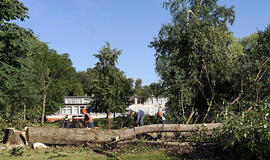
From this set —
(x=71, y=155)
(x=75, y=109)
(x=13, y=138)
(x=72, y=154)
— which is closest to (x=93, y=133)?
(x=72, y=154)

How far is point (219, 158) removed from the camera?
7496 mm

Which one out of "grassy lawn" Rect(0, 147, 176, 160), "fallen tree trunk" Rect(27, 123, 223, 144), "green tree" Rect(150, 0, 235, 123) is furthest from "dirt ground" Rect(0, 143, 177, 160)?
"green tree" Rect(150, 0, 235, 123)

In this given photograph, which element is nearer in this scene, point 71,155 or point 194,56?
point 71,155

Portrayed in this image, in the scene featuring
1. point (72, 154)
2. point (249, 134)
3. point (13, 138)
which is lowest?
point (72, 154)

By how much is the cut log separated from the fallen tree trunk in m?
Answer: 0.66

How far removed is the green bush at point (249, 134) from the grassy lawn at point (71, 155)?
5.90ft

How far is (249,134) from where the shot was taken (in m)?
6.61

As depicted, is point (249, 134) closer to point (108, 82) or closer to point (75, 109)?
point (108, 82)

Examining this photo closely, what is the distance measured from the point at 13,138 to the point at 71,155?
3.60 metres

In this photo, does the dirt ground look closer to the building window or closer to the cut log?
the cut log

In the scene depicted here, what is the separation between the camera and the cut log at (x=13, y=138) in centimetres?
1056

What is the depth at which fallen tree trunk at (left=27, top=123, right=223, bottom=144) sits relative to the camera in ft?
30.6

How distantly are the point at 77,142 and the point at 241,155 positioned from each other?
5.50 meters

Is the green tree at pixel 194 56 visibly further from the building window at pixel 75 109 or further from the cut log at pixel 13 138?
the building window at pixel 75 109
